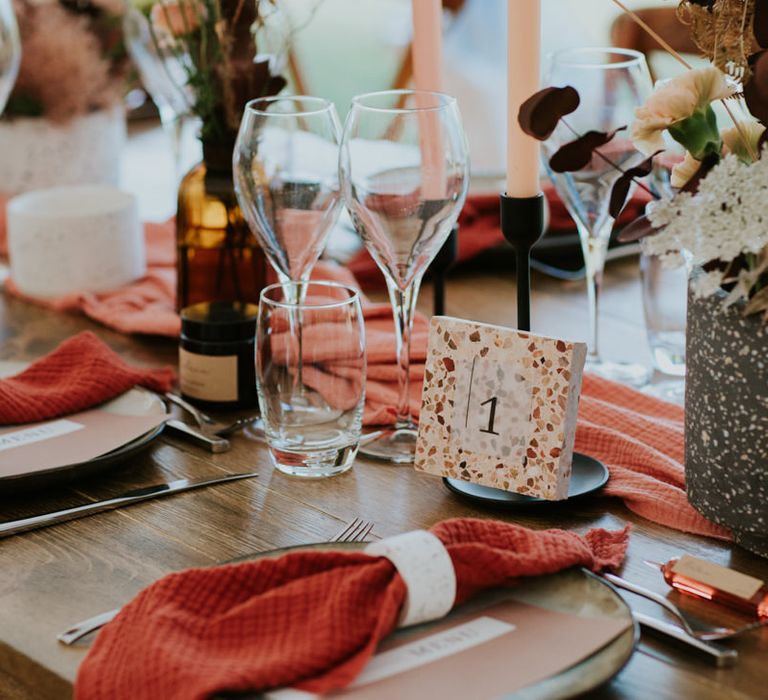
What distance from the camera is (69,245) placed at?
5.07ft

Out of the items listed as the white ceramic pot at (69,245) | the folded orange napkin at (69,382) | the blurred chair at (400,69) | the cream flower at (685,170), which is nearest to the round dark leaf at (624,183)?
the cream flower at (685,170)

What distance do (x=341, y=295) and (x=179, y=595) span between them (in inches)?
20.2

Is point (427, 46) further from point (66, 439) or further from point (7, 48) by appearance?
point (7, 48)

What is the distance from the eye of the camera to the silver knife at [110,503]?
0.90 m

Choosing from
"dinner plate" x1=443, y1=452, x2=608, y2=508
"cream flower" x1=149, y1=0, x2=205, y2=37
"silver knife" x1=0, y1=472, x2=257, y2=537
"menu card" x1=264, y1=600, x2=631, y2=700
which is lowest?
"silver knife" x1=0, y1=472, x2=257, y2=537

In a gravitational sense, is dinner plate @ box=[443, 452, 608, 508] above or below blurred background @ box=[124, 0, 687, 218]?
below

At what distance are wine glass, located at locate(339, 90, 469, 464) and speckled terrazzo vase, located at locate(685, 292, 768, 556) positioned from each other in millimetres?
235

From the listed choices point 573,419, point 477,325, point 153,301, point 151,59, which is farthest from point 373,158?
point 151,59

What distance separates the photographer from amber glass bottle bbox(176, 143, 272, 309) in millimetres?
1396

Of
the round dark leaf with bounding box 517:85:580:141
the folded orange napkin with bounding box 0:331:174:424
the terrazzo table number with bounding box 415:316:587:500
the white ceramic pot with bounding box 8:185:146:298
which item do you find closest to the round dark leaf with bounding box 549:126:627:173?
the round dark leaf with bounding box 517:85:580:141

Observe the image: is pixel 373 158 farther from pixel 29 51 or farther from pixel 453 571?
pixel 29 51

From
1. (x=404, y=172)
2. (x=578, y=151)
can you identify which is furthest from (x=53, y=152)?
(x=578, y=151)

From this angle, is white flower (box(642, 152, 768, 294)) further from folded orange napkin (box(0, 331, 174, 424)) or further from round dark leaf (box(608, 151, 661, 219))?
folded orange napkin (box(0, 331, 174, 424))

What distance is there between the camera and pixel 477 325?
0.90 metres
